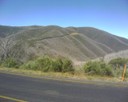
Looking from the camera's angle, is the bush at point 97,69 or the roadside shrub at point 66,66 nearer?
the bush at point 97,69

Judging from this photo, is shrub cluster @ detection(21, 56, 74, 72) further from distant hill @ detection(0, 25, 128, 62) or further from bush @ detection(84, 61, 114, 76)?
distant hill @ detection(0, 25, 128, 62)

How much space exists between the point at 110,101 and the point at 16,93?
3405 mm

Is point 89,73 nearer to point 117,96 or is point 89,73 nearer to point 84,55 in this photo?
point 117,96

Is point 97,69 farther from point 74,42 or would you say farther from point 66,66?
point 74,42

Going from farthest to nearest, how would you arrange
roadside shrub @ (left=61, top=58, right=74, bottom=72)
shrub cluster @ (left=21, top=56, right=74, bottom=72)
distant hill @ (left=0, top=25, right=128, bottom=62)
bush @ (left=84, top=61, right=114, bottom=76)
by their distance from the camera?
1. distant hill @ (left=0, top=25, right=128, bottom=62)
2. shrub cluster @ (left=21, top=56, right=74, bottom=72)
3. roadside shrub @ (left=61, top=58, right=74, bottom=72)
4. bush @ (left=84, top=61, right=114, bottom=76)

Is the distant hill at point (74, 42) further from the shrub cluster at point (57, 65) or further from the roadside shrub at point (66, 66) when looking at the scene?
the roadside shrub at point (66, 66)

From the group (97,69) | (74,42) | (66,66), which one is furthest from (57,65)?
(74,42)

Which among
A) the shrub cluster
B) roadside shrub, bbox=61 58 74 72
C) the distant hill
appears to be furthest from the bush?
the distant hill

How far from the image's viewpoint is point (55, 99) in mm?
10281

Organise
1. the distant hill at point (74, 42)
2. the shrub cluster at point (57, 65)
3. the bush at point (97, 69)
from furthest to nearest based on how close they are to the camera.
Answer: the distant hill at point (74, 42) < the shrub cluster at point (57, 65) < the bush at point (97, 69)

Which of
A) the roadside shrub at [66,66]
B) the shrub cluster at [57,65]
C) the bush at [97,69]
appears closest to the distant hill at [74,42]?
the shrub cluster at [57,65]

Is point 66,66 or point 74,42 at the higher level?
point 74,42

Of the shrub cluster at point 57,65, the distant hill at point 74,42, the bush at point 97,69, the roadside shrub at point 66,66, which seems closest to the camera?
the bush at point 97,69

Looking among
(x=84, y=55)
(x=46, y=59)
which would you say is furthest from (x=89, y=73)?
(x=84, y=55)
